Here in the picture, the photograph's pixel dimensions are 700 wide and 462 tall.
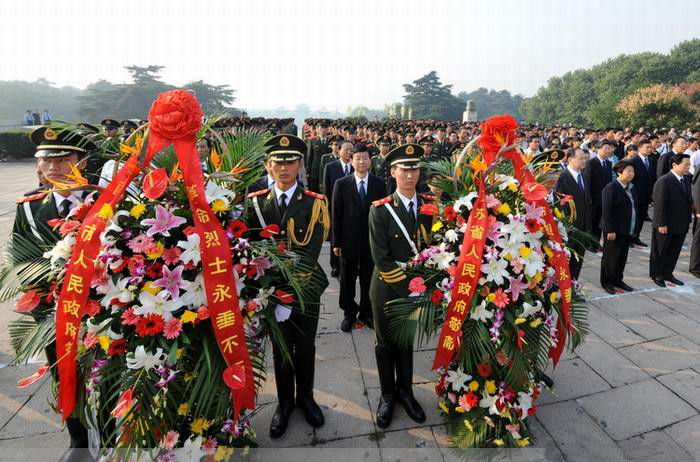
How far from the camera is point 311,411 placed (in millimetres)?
2951

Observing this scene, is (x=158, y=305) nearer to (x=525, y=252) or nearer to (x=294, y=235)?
(x=294, y=235)

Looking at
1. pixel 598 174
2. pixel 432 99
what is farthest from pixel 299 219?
pixel 432 99


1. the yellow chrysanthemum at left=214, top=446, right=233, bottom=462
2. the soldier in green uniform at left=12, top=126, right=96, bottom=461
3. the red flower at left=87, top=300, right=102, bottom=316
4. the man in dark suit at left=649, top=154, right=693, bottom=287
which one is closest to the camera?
the red flower at left=87, top=300, right=102, bottom=316

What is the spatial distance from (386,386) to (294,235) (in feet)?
4.57

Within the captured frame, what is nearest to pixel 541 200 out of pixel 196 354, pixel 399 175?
pixel 399 175

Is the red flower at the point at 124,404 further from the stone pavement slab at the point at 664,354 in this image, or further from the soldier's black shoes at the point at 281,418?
the stone pavement slab at the point at 664,354

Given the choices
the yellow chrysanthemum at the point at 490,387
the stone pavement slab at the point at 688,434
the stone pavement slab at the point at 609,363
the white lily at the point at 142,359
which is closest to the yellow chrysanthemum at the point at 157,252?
the white lily at the point at 142,359

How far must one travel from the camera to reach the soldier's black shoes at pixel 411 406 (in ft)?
9.71

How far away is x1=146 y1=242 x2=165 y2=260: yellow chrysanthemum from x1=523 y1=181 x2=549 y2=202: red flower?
6.89 feet

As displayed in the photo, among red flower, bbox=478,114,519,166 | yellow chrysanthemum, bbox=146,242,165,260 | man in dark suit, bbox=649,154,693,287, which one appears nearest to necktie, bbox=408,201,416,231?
red flower, bbox=478,114,519,166

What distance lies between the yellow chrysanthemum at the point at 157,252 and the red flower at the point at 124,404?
1.99 feet

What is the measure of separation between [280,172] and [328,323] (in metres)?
2.30

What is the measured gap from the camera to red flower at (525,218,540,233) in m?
2.39

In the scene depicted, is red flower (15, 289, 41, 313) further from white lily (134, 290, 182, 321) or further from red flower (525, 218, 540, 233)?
red flower (525, 218, 540, 233)
